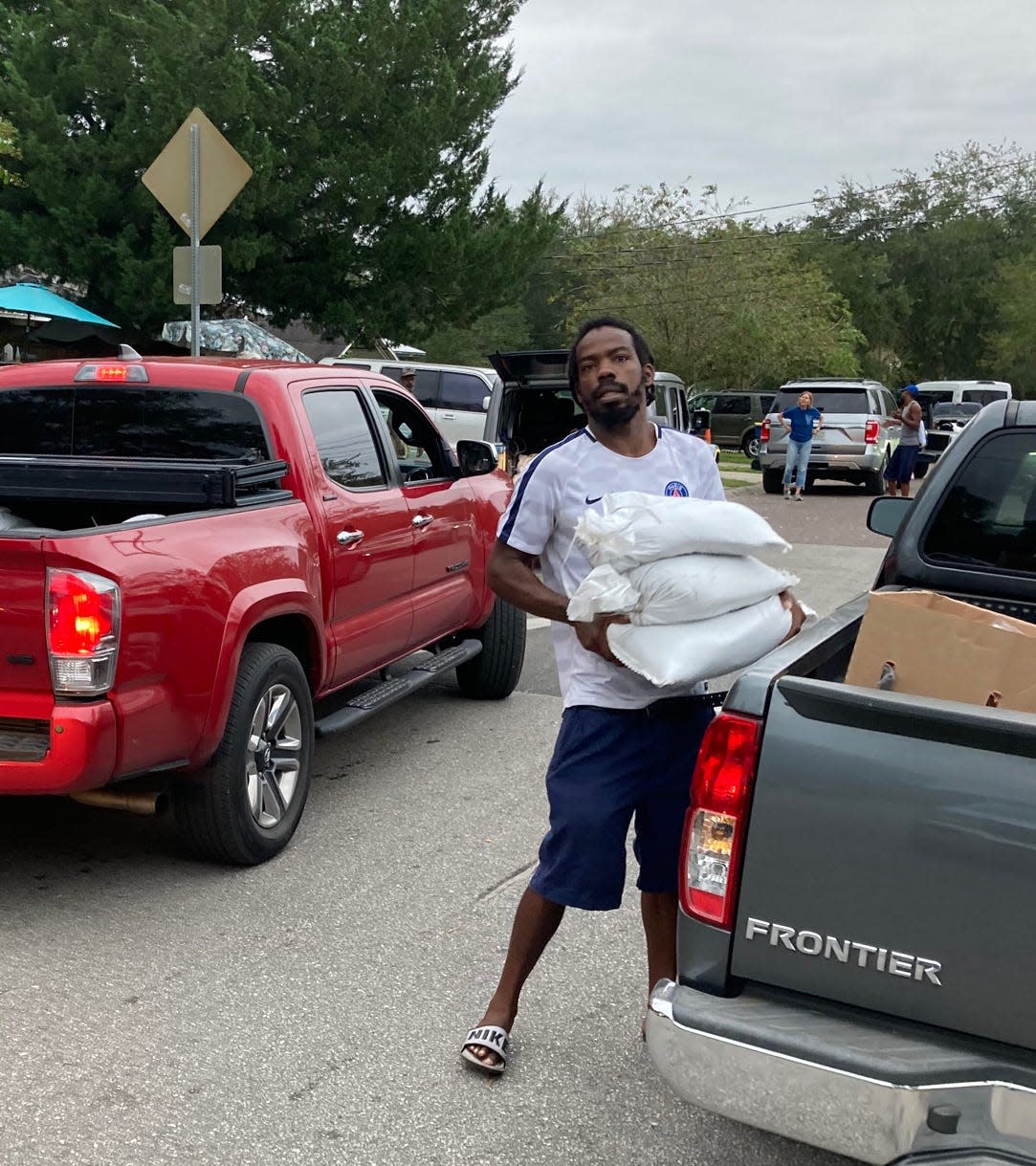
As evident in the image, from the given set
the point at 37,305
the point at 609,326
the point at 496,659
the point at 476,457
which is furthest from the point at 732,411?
the point at 609,326

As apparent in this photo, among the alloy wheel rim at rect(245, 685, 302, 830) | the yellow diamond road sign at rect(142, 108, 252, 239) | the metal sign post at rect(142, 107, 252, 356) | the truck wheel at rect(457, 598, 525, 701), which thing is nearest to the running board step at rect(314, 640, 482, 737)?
the truck wheel at rect(457, 598, 525, 701)

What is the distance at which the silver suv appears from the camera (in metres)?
21.7

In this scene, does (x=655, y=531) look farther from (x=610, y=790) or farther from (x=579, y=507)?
(x=610, y=790)

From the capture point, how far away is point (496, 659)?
722 cm

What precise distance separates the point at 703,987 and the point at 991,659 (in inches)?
35.4

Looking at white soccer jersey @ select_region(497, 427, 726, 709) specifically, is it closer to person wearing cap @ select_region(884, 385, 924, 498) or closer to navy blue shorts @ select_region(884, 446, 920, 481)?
person wearing cap @ select_region(884, 385, 924, 498)

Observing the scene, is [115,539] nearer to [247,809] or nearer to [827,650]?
[247,809]

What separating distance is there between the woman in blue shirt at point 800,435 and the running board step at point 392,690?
14.2 m

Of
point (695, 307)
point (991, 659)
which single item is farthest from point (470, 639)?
point (695, 307)

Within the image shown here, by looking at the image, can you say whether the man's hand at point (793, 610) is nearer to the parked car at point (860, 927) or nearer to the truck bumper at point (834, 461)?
the parked car at point (860, 927)

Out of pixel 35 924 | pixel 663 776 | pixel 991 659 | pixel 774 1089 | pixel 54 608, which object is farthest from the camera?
pixel 35 924

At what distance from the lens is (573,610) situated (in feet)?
9.63

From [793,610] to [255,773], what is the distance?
2.30 metres

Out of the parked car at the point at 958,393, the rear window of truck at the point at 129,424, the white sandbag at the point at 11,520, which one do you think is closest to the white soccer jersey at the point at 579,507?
the rear window of truck at the point at 129,424
